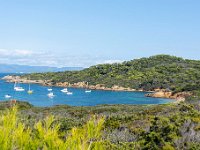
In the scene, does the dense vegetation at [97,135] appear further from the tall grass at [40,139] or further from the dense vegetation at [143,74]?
the dense vegetation at [143,74]

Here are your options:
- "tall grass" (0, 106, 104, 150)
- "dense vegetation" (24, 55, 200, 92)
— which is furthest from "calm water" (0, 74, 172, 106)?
"tall grass" (0, 106, 104, 150)

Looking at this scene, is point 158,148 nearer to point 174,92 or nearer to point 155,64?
point 174,92

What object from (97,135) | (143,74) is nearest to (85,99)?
(143,74)

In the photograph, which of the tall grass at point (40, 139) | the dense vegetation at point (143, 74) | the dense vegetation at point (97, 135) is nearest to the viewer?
the tall grass at point (40, 139)

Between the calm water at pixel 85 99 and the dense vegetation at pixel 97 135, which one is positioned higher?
the dense vegetation at pixel 97 135

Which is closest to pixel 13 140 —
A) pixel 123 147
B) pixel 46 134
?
pixel 46 134

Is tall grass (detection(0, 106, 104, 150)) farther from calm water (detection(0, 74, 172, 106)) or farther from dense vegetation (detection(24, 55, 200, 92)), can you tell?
dense vegetation (detection(24, 55, 200, 92))

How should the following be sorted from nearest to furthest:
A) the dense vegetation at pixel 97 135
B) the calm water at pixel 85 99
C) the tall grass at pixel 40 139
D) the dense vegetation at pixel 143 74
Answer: the tall grass at pixel 40 139 < the dense vegetation at pixel 97 135 < the calm water at pixel 85 99 < the dense vegetation at pixel 143 74

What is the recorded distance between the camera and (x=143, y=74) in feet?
476

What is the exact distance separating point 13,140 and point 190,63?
6237 inches

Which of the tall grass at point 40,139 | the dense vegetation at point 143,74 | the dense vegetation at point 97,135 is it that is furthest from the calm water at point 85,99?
the tall grass at point 40,139

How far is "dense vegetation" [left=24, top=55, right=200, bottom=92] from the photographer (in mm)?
129375

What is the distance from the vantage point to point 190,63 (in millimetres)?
161625

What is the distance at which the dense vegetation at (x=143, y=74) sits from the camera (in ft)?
424
